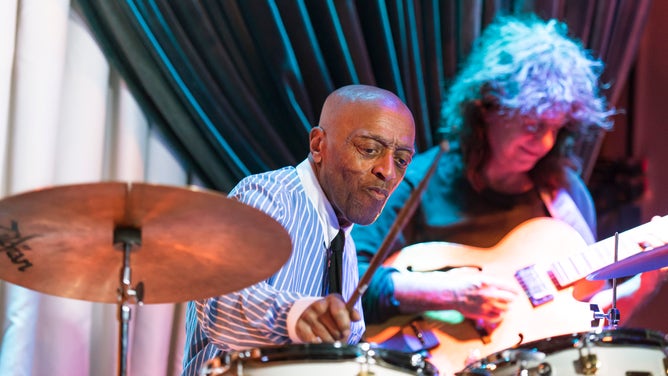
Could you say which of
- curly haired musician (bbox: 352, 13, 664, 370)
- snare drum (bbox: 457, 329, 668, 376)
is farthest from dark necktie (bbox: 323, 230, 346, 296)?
curly haired musician (bbox: 352, 13, 664, 370)

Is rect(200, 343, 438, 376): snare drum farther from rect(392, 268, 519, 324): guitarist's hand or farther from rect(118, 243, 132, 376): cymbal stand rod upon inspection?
rect(392, 268, 519, 324): guitarist's hand

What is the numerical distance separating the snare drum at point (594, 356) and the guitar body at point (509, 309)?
1.32m

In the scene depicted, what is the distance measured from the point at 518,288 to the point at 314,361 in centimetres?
185

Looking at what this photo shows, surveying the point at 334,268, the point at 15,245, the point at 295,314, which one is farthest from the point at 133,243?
the point at 334,268

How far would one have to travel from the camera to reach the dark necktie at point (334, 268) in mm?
2766

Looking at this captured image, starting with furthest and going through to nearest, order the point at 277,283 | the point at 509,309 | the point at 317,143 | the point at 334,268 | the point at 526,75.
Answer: the point at 526,75 → the point at 509,309 → the point at 317,143 → the point at 334,268 → the point at 277,283

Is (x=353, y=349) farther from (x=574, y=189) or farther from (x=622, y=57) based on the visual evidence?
(x=622, y=57)

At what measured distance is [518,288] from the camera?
3715 millimetres

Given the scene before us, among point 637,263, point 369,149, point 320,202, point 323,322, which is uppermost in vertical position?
point 369,149

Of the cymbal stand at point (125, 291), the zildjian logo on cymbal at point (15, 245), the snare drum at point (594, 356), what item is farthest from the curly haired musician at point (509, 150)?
the zildjian logo on cymbal at point (15, 245)

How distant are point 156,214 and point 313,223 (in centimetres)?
68

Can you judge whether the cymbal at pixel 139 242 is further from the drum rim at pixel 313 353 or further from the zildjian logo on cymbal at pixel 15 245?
the drum rim at pixel 313 353

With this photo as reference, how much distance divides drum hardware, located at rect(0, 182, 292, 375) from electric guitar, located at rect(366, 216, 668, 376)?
4.50 feet

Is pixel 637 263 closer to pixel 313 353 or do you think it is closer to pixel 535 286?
pixel 535 286
